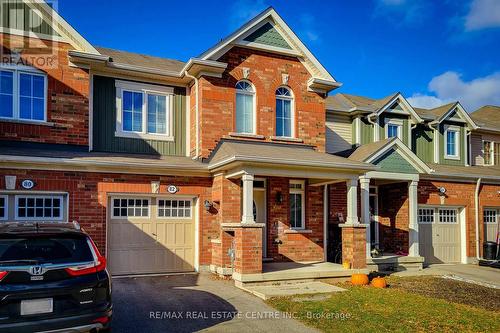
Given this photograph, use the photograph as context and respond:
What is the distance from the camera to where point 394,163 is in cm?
1553

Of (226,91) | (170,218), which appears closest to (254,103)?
(226,91)

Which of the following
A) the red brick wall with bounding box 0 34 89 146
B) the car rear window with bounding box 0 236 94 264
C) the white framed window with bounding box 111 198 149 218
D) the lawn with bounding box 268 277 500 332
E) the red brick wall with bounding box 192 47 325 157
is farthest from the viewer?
the red brick wall with bounding box 192 47 325 157

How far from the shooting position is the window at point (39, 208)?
1128 centimetres

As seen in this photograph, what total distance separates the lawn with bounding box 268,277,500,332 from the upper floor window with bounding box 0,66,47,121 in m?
7.84

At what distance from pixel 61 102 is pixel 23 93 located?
941 millimetres

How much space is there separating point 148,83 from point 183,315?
776cm

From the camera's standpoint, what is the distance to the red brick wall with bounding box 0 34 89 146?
39.5 ft

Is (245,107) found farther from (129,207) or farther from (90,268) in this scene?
(90,268)

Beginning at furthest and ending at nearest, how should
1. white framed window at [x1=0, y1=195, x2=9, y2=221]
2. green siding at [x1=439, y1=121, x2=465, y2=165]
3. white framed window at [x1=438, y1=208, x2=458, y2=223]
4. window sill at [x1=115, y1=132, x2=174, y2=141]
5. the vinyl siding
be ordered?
green siding at [x1=439, y1=121, x2=465, y2=165] < white framed window at [x1=438, y1=208, x2=458, y2=223] < the vinyl siding < window sill at [x1=115, y1=132, x2=174, y2=141] < white framed window at [x1=0, y1=195, x2=9, y2=221]

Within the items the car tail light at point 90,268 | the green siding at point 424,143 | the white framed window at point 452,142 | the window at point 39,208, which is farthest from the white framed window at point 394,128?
the car tail light at point 90,268

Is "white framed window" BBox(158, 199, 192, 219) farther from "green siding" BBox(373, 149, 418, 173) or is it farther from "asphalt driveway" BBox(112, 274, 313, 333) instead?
"green siding" BBox(373, 149, 418, 173)

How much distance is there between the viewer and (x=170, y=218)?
510 inches

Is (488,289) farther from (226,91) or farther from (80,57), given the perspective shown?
(80,57)

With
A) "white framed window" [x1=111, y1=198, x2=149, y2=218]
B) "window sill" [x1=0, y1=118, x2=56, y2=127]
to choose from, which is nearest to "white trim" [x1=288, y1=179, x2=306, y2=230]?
"white framed window" [x1=111, y1=198, x2=149, y2=218]
